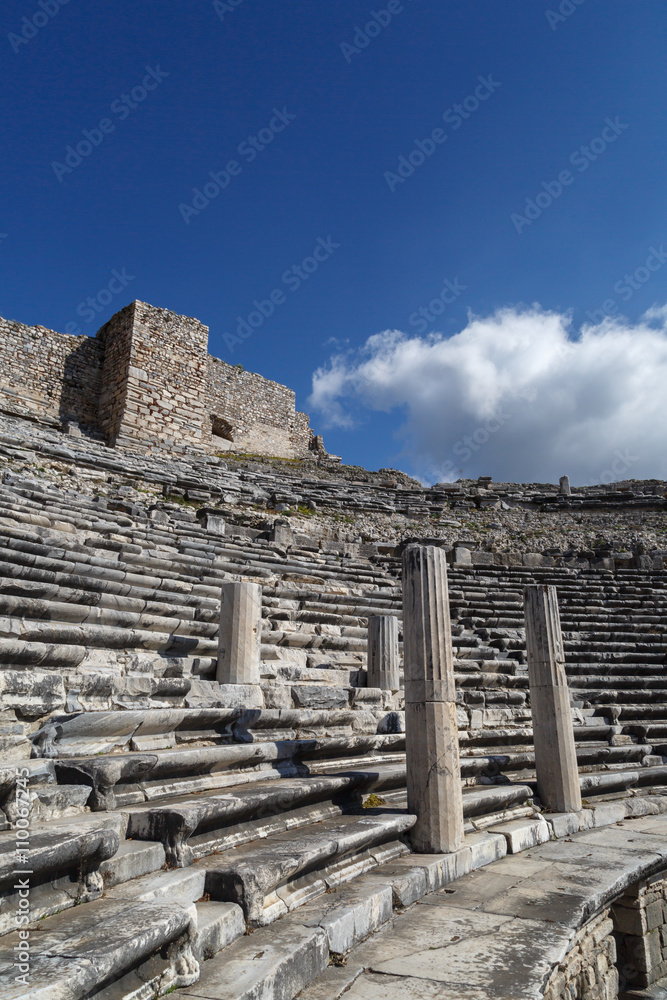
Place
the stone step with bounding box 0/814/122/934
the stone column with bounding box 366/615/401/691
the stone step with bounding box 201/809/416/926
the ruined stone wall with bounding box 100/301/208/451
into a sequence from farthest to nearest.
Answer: the ruined stone wall with bounding box 100/301/208/451 → the stone column with bounding box 366/615/401/691 → the stone step with bounding box 201/809/416/926 → the stone step with bounding box 0/814/122/934

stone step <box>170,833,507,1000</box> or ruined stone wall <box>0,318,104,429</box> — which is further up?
ruined stone wall <box>0,318,104,429</box>

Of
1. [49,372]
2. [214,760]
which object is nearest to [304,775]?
[214,760]

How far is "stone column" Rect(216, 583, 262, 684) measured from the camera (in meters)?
6.22

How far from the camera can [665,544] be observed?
20.5 meters

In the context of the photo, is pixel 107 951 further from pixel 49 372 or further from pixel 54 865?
pixel 49 372

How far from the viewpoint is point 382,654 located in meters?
7.73

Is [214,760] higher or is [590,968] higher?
[214,760]

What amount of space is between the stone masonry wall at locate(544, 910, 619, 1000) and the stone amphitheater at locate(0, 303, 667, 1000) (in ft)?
0.10

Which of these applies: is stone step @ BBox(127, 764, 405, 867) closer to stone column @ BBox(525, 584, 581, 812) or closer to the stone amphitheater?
the stone amphitheater

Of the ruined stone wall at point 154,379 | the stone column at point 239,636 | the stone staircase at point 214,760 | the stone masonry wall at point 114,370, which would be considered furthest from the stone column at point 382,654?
the stone masonry wall at point 114,370

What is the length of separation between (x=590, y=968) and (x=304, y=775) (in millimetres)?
2041

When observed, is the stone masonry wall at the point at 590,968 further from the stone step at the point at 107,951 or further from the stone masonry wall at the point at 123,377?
the stone masonry wall at the point at 123,377

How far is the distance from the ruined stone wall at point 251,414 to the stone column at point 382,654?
66.7 feet

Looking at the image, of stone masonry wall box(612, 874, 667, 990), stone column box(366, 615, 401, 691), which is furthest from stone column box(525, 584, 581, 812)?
stone column box(366, 615, 401, 691)
